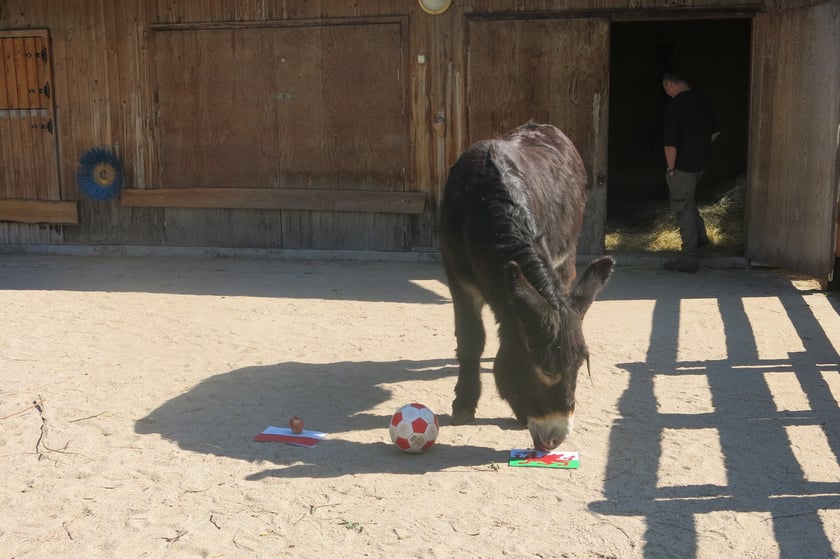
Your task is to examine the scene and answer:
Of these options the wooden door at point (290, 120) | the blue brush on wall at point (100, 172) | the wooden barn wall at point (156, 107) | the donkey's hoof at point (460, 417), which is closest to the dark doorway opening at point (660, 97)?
the wooden barn wall at point (156, 107)

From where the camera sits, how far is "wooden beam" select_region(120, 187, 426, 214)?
391 inches

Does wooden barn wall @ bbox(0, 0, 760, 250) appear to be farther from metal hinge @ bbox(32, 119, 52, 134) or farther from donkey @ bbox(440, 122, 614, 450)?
donkey @ bbox(440, 122, 614, 450)

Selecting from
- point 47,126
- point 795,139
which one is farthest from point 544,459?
point 47,126

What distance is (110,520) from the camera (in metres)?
3.80

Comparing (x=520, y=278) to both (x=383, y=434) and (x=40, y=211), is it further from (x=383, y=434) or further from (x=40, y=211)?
(x=40, y=211)

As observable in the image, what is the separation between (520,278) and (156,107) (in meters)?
7.54

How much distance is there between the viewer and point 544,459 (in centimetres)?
442

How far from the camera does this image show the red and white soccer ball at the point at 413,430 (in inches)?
175

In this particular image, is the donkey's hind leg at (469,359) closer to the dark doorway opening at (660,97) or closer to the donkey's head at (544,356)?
the donkey's head at (544,356)

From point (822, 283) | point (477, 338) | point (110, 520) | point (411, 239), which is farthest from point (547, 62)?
point (110, 520)

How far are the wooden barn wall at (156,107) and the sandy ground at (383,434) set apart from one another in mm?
2073

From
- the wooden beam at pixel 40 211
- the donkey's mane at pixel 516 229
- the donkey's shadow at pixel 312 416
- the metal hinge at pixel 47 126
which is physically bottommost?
the donkey's shadow at pixel 312 416

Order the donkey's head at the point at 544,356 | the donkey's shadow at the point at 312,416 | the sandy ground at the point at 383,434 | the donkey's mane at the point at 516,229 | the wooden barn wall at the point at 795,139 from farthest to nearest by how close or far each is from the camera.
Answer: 1. the wooden barn wall at the point at 795,139
2. the donkey's shadow at the point at 312,416
3. the donkey's mane at the point at 516,229
4. the donkey's head at the point at 544,356
5. the sandy ground at the point at 383,434

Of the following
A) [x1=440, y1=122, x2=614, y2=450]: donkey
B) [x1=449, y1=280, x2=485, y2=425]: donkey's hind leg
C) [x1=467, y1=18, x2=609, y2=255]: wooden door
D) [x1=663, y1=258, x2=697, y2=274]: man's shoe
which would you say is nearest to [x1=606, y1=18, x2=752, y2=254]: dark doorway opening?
[x1=467, y1=18, x2=609, y2=255]: wooden door
